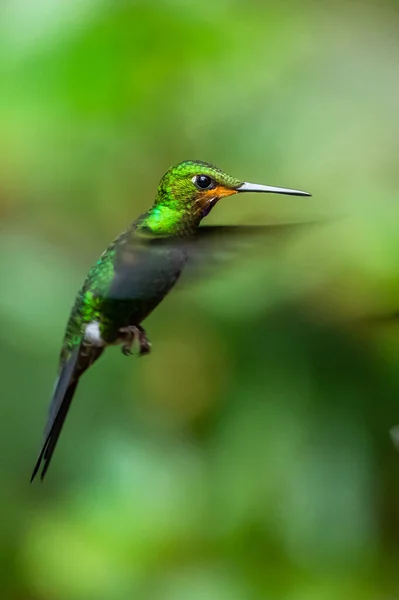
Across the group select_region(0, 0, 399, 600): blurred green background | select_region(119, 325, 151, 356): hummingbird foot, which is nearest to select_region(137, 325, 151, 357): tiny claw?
select_region(119, 325, 151, 356): hummingbird foot

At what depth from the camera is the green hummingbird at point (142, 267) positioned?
0.45 m

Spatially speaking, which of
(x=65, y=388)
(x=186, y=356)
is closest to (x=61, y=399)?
(x=65, y=388)

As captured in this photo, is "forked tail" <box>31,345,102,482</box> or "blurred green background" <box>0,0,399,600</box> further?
"blurred green background" <box>0,0,399,600</box>

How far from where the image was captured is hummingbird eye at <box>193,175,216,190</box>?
1.47ft

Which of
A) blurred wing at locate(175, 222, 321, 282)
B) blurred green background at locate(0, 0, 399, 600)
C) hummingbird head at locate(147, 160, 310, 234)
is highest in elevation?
hummingbird head at locate(147, 160, 310, 234)

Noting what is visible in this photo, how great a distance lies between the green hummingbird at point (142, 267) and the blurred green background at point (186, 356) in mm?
323

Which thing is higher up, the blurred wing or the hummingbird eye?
the hummingbird eye

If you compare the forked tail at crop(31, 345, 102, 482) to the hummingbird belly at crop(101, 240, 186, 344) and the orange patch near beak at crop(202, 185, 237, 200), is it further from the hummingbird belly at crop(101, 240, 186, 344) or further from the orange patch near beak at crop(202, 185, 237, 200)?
the orange patch near beak at crop(202, 185, 237, 200)

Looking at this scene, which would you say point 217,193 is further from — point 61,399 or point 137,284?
point 61,399

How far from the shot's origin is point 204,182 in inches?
17.7

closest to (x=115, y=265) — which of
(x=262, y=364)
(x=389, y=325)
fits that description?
(x=389, y=325)

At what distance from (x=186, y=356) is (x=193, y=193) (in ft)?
1.56

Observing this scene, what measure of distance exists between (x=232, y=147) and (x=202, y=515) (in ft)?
1.45

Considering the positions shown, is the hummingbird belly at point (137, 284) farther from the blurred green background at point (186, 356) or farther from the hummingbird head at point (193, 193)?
the blurred green background at point (186, 356)
